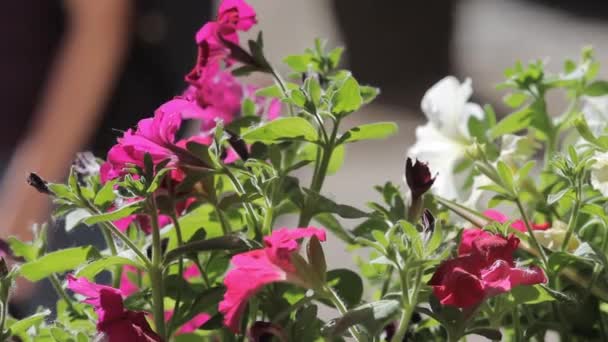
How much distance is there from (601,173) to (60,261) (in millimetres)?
225

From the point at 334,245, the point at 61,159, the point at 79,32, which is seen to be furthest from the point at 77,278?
the point at 79,32

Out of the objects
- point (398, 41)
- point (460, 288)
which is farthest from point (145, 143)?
point (398, 41)

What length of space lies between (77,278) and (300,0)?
2017 millimetres

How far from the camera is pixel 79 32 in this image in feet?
6.73

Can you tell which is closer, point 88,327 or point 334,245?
point 88,327

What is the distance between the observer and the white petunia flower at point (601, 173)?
38 centimetres

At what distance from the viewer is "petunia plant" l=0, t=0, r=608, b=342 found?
13.3 inches

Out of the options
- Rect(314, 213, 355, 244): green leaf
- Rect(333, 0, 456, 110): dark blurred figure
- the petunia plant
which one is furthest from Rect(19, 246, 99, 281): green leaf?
Rect(333, 0, 456, 110): dark blurred figure

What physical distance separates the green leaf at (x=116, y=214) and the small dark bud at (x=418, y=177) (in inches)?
4.1

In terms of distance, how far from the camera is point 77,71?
1.98 metres

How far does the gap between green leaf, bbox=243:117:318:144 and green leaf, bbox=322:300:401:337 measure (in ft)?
0.27

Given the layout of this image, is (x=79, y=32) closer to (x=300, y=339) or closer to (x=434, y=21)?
(x=434, y=21)

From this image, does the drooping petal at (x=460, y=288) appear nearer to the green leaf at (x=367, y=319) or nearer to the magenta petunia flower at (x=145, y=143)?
the green leaf at (x=367, y=319)

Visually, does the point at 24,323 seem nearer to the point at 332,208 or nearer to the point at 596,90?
the point at 332,208
